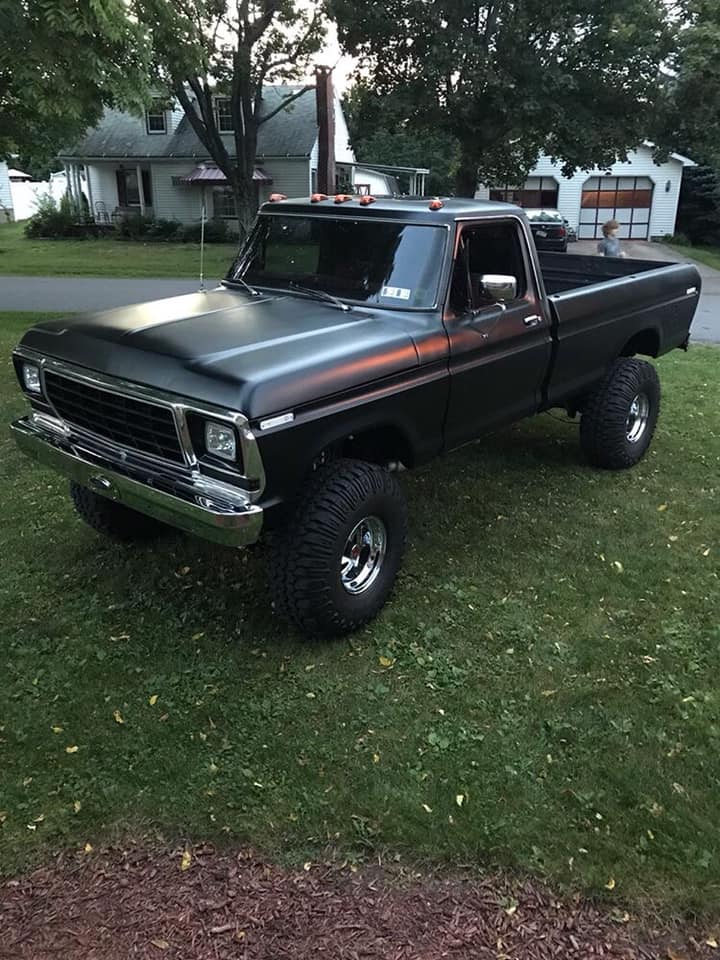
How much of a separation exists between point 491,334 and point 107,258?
72.8ft

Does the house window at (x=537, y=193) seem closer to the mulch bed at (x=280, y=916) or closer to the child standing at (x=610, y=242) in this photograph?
the child standing at (x=610, y=242)

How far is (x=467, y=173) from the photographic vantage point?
1950 cm

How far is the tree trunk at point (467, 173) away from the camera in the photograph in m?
18.9

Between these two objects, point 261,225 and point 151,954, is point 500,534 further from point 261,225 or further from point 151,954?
point 151,954

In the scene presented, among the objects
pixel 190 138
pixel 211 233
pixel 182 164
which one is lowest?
pixel 211 233

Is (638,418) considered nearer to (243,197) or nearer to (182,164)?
(243,197)

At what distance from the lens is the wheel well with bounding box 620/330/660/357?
648 centimetres

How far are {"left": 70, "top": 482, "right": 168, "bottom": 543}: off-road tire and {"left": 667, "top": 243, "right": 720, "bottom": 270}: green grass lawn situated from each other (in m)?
27.0

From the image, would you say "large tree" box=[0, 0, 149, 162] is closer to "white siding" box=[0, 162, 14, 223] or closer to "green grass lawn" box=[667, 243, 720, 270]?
"green grass lawn" box=[667, 243, 720, 270]

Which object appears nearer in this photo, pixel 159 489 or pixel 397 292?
pixel 159 489

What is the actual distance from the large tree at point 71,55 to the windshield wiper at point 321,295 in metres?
3.02

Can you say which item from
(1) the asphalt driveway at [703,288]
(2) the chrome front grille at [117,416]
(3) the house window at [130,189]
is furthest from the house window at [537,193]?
(2) the chrome front grille at [117,416]

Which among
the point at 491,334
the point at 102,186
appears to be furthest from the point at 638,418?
the point at 102,186

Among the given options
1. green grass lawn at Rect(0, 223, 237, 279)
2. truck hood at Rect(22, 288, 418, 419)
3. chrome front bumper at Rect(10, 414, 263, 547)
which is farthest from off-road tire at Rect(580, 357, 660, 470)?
green grass lawn at Rect(0, 223, 237, 279)
